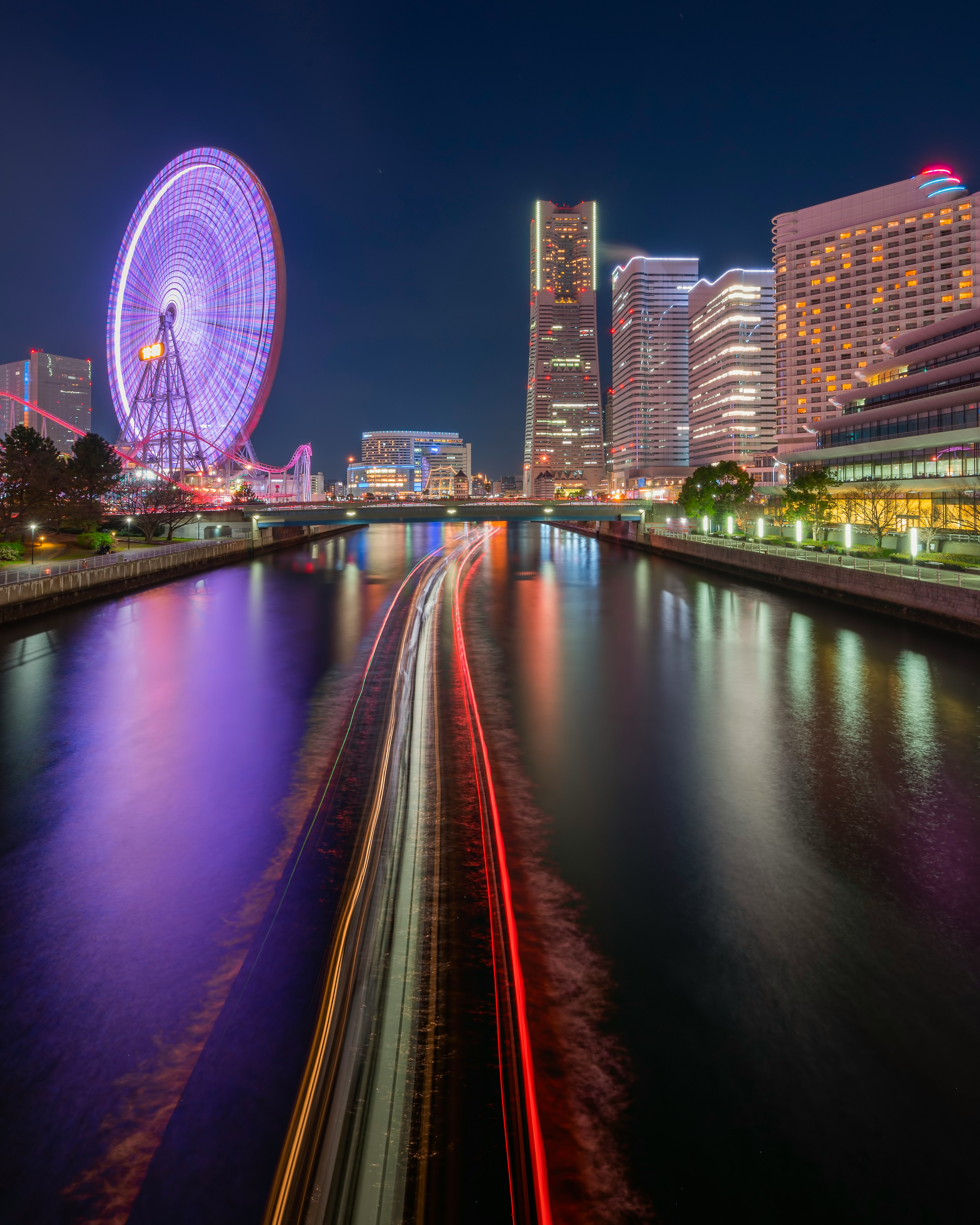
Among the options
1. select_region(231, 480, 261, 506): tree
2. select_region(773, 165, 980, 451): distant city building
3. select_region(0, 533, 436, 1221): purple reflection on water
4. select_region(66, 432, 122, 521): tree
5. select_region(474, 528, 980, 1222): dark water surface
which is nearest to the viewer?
select_region(474, 528, 980, 1222): dark water surface

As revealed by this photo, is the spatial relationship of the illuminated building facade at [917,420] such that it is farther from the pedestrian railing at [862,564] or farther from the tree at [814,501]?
the pedestrian railing at [862,564]

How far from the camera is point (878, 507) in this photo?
6050 cm

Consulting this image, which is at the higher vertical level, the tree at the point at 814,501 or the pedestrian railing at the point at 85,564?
the tree at the point at 814,501

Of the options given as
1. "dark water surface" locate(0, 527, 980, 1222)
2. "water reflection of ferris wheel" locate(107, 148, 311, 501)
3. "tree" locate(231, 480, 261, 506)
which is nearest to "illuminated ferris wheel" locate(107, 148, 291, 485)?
"water reflection of ferris wheel" locate(107, 148, 311, 501)

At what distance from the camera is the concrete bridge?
70938 millimetres

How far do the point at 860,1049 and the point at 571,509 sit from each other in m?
73.5

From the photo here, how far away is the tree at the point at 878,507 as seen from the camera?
1983 inches

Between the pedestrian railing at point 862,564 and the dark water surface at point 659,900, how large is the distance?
5.71 m

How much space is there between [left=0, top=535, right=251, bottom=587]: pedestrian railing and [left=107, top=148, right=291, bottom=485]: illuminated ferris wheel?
11711mm

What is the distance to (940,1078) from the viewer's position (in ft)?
18.0

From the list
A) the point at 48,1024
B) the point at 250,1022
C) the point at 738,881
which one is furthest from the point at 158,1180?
the point at 738,881

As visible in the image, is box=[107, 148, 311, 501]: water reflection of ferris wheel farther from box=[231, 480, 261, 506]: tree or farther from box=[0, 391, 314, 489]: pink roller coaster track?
box=[231, 480, 261, 506]: tree

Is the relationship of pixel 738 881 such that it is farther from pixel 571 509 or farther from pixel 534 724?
pixel 571 509

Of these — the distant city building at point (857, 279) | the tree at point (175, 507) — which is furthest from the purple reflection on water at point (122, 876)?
the distant city building at point (857, 279)
